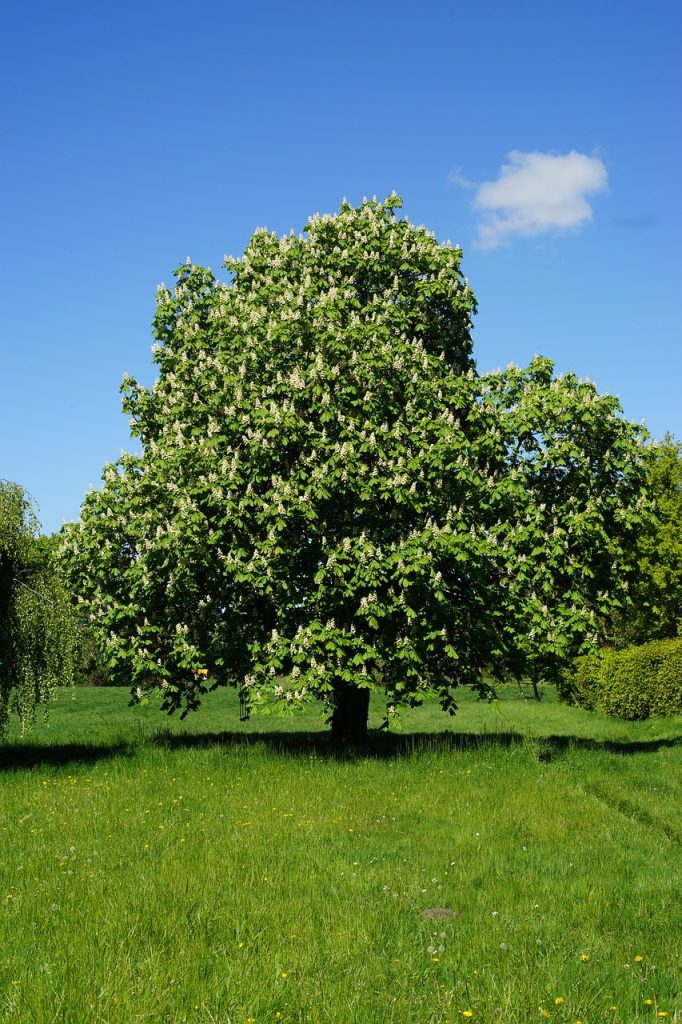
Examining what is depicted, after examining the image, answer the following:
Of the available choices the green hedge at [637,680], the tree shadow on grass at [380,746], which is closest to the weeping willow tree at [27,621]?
the tree shadow on grass at [380,746]

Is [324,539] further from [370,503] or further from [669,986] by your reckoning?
[669,986]

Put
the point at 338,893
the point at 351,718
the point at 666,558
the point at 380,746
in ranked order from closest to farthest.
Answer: the point at 338,893 → the point at 380,746 → the point at 351,718 → the point at 666,558

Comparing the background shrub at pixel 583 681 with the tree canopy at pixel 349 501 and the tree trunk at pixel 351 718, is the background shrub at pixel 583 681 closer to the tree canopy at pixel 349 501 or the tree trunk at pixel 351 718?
the tree canopy at pixel 349 501

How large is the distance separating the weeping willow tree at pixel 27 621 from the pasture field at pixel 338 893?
6.13 ft

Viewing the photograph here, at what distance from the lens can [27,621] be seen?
19.0m

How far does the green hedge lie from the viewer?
34656mm

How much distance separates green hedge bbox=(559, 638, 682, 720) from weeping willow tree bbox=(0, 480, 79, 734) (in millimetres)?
19693

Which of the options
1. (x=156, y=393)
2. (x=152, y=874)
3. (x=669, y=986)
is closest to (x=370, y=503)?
(x=156, y=393)

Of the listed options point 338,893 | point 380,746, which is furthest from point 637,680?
point 338,893

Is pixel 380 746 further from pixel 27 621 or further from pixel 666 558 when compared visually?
pixel 666 558

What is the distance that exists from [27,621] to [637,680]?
27.8 meters

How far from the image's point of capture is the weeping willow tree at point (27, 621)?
18.8 meters

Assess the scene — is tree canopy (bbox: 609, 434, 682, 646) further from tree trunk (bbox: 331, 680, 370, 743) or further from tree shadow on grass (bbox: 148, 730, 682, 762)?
tree trunk (bbox: 331, 680, 370, 743)

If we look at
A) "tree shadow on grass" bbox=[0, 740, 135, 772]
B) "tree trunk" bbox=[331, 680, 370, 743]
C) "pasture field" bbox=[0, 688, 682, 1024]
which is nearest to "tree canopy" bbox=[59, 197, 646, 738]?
"tree trunk" bbox=[331, 680, 370, 743]
